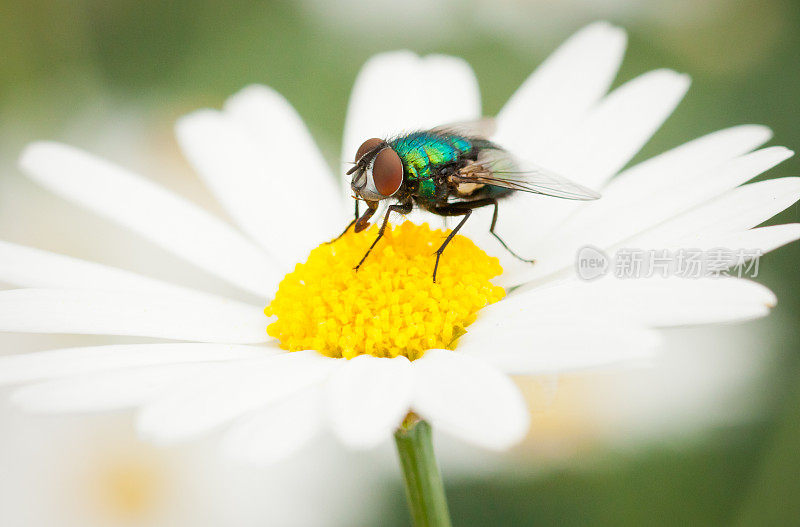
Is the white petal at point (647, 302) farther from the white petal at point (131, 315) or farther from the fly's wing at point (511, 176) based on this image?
the white petal at point (131, 315)

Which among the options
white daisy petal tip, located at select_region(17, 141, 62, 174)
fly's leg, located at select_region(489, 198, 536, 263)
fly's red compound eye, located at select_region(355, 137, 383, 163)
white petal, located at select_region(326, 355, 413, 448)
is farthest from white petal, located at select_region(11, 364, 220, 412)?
white daisy petal tip, located at select_region(17, 141, 62, 174)

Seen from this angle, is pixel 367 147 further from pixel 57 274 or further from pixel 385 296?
pixel 57 274

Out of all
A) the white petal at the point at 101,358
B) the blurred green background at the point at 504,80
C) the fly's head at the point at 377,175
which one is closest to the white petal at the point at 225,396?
the white petal at the point at 101,358

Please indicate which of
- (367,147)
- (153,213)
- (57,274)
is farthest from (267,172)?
(57,274)

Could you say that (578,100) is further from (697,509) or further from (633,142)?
(697,509)

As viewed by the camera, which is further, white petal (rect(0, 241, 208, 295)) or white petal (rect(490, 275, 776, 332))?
white petal (rect(0, 241, 208, 295))

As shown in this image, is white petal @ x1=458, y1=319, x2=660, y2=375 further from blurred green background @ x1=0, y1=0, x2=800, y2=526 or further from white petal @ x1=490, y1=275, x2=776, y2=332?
blurred green background @ x1=0, y1=0, x2=800, y2=526

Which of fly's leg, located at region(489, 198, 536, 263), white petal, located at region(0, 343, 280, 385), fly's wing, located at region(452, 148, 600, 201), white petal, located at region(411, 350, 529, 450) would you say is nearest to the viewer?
white petal, located at region(411, 350, 529, 450)
